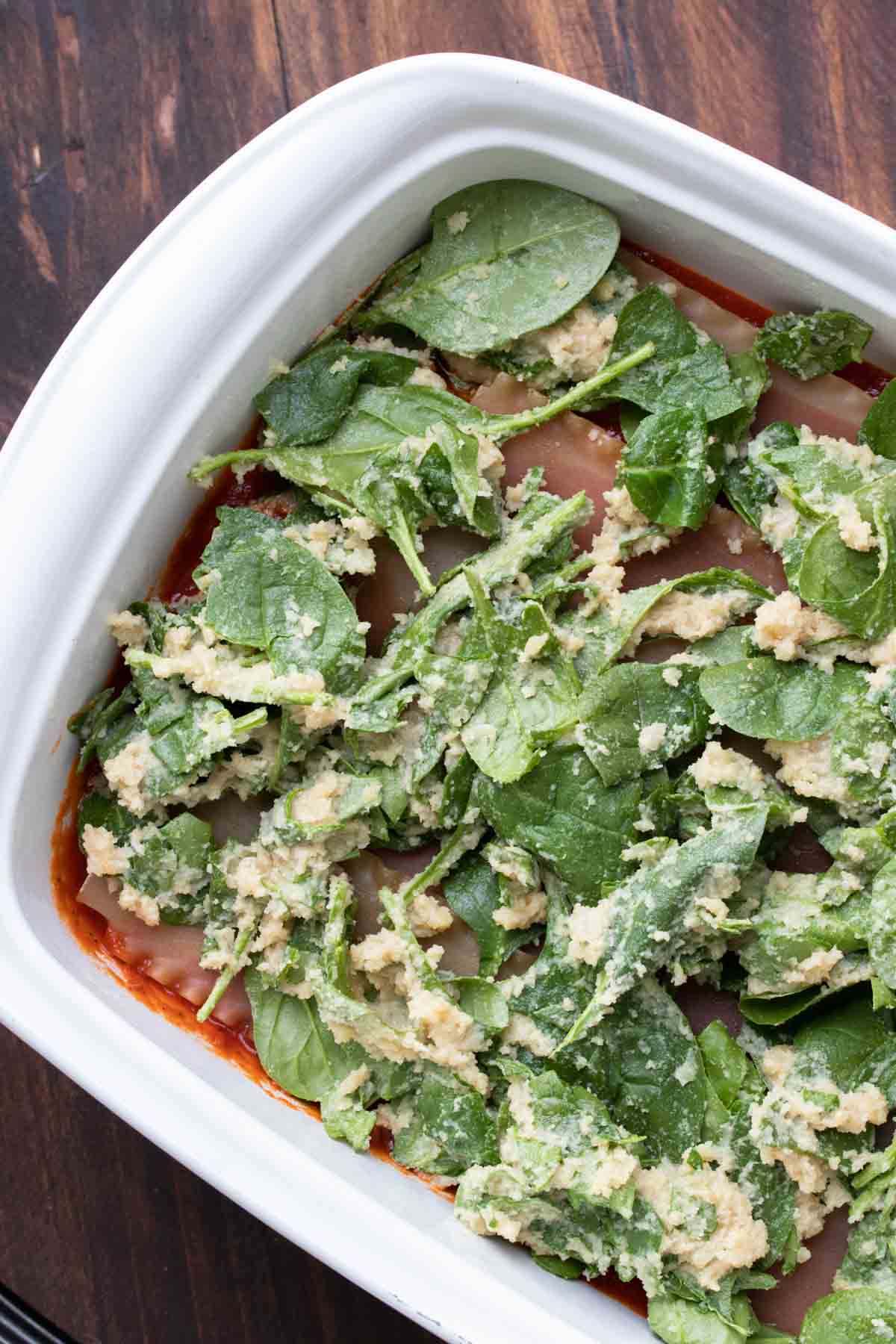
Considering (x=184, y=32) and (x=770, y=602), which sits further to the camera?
(x=184, y=32)

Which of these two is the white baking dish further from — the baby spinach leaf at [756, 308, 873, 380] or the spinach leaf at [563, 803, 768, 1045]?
the spinach leaf at [563, 803, 768, 1045]

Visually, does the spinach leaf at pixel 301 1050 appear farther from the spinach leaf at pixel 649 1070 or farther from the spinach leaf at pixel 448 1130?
the spinach leaf at pixel 649 1070

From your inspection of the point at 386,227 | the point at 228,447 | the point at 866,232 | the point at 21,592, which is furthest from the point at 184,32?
the point at 866,232

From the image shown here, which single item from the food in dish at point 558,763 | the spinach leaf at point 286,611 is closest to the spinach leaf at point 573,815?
the food in dish at point 558,763

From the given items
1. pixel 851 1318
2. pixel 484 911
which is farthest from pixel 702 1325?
pixel 484 911

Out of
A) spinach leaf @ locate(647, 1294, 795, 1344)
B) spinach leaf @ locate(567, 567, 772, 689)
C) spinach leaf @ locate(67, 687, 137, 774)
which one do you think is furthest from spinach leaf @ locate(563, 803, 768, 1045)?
spinach leaf @ locate(67, 687, 137, 774)

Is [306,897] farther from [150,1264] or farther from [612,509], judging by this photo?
[150,1264]

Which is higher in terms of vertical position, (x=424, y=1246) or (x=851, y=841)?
(x=851, y=841)
